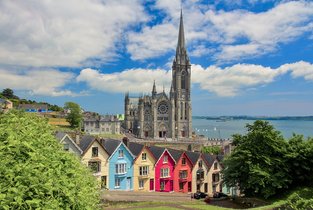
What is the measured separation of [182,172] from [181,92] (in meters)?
93.5

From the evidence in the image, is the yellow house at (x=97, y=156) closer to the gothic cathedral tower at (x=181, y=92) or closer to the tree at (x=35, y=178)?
the tree at (x=35, y=178)

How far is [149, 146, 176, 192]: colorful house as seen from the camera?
43.7 m

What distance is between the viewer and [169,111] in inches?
5187

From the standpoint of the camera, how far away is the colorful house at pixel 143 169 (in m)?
41.7

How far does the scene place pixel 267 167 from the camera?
30656mm

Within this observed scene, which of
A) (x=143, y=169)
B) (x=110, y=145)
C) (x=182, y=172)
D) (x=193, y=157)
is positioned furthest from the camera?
(x=193, y=157)

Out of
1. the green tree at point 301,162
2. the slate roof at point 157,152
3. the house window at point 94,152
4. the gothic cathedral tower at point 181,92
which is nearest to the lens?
the green tree at point 301,162

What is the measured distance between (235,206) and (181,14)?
135 meters

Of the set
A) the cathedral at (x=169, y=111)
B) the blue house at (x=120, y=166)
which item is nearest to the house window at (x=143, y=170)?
the blue house at (x=120, y=166)

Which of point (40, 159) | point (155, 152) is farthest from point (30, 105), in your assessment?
point (40, 159)

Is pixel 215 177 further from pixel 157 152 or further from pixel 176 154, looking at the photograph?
pixel 157 152

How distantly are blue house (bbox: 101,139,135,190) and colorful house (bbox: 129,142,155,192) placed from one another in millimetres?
754

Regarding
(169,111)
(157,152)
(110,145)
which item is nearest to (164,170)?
(157,152)

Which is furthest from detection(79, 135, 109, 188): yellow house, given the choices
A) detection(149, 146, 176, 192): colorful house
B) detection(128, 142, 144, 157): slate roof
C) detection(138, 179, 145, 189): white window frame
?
detection(149, 146, 176, 192): colorful house
